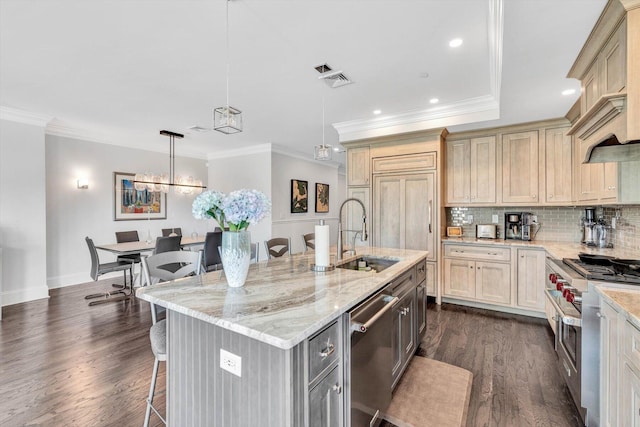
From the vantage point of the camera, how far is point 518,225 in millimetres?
4160

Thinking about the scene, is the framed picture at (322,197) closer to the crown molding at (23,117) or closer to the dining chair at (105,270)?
the dining chair at (105,270)

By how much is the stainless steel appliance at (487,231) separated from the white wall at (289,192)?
3.28 metres

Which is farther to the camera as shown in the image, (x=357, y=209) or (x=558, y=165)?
(x=357, y=209)

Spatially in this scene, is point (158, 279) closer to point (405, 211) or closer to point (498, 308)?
point (405, 211)

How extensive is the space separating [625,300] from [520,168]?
287cm

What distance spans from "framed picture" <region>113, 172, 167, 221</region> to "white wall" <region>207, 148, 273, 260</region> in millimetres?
1362

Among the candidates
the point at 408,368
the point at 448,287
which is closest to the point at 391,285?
the point at 408,368

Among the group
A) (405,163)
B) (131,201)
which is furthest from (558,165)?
(131,201)

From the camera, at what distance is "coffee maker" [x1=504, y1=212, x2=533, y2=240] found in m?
4.05

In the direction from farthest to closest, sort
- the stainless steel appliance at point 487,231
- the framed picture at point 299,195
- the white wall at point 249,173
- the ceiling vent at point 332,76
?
the framed picture at point 299,195
the white wall at point 249,173
the stainless steel appliance at point 487,231
the ceiling vent at point 332,76

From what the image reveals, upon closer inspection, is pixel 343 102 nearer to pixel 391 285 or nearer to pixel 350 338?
pixel 391 285

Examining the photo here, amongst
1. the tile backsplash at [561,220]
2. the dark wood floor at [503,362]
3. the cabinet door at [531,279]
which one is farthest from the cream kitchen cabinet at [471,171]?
the dark wood floor at [503,362]

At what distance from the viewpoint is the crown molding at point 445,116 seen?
2684 millimetres

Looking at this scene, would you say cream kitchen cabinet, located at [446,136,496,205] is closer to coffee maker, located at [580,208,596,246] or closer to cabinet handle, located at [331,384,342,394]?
coffee maker, located at [580,208,596,246]
